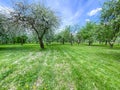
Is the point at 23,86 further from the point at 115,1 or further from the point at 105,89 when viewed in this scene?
the point at 115,1

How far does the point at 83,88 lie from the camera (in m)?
4.18

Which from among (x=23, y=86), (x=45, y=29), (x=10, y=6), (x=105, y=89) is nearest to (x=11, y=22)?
(x=10, y=6)

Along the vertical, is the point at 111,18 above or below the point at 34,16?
below

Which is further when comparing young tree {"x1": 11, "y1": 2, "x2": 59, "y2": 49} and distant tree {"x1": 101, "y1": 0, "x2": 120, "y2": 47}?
young tree {"x1": 11, "y1": 2, "x2": 59, "y2": 49}

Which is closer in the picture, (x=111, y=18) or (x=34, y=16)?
(x=111, y=18)

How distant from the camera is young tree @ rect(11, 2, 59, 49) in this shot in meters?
16.4

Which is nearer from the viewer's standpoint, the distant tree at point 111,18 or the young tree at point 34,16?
the distant tree at point 111,18

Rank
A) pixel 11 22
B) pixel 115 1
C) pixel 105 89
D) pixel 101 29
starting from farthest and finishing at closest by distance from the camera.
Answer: pixel 11 22 → pixel 101 29 → pixel 115 1 → pixel 105 89

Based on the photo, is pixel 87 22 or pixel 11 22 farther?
pixel 87 22

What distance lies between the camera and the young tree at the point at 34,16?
16.4 meters

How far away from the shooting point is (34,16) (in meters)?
16.5

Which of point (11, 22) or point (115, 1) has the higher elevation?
point (115, 1)

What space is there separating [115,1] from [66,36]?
118 ft

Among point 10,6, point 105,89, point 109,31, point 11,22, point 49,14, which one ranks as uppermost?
point 10,6
